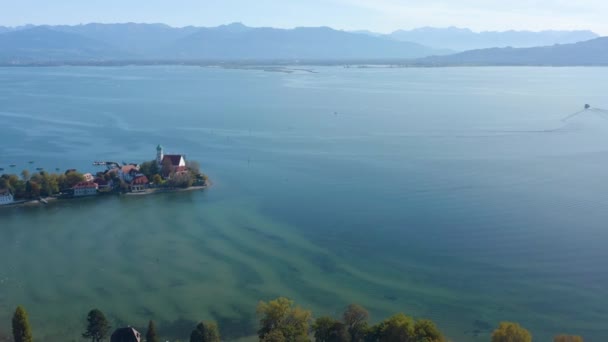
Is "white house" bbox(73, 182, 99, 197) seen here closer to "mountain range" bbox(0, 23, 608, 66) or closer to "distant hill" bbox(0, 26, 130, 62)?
"mountain range" bbox(0, 23, 608, 66)

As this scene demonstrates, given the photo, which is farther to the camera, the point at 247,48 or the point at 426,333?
the point at 247,48

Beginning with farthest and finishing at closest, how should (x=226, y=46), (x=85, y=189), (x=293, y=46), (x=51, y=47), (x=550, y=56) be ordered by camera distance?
(x=293, y=46) → (x=226, y=46) → (x=51, y=47) → (x=550, y=56) → (x=85, y=189)

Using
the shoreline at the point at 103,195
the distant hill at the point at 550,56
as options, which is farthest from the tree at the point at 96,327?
the distant hill at the point at 550,56

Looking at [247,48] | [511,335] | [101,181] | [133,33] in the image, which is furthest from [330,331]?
[133,33]

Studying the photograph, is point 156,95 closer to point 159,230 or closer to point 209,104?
point 209,104

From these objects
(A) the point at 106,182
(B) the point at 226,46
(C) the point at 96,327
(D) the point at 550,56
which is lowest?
(C) the point at 96,327

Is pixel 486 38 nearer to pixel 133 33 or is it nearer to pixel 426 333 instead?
pixel 133 33

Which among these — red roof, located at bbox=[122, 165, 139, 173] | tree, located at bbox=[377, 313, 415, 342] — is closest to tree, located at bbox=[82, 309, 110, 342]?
tree, located at bbox=[377, 313, 415, 342]
